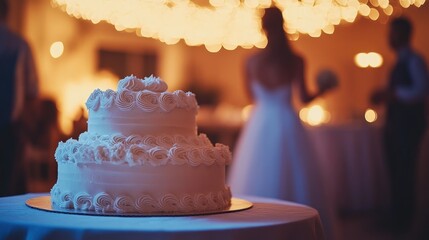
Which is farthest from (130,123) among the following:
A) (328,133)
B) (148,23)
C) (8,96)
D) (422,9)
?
(422,9)

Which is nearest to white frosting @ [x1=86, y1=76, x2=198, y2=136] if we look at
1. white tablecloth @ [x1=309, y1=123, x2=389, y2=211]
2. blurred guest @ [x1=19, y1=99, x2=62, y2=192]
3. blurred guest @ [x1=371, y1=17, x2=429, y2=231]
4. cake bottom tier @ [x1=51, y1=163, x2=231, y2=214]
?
Answer: cake bottom tier @ [x1=51, y1=163, x2=231, y2=214]

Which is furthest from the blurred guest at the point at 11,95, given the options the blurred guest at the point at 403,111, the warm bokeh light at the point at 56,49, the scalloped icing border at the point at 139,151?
the warm bokeh light at the point at 56,49

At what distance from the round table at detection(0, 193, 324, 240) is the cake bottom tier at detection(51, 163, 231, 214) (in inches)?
5.4

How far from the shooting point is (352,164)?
7.95m

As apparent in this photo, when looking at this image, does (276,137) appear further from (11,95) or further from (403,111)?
(403,111)

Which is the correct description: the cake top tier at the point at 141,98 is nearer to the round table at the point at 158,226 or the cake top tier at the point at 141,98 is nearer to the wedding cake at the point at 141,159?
the wedding cake at the point at 141,159

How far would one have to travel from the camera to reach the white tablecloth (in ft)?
25.9

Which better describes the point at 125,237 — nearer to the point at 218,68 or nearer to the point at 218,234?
the point at 218,234

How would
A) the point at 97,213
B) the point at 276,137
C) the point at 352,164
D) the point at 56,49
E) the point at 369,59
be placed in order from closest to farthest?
the point at 97,213 < the point at 276,137 < the point at 352,164 < the point at 56,49 < the point at 369,59

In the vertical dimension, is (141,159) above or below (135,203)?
above

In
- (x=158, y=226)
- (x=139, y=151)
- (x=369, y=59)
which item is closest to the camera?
(x=158, y=226)

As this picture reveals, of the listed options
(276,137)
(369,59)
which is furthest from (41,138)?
(369,59)

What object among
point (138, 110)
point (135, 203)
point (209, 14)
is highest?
point (209, 14)

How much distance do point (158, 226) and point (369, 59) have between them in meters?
12.9
